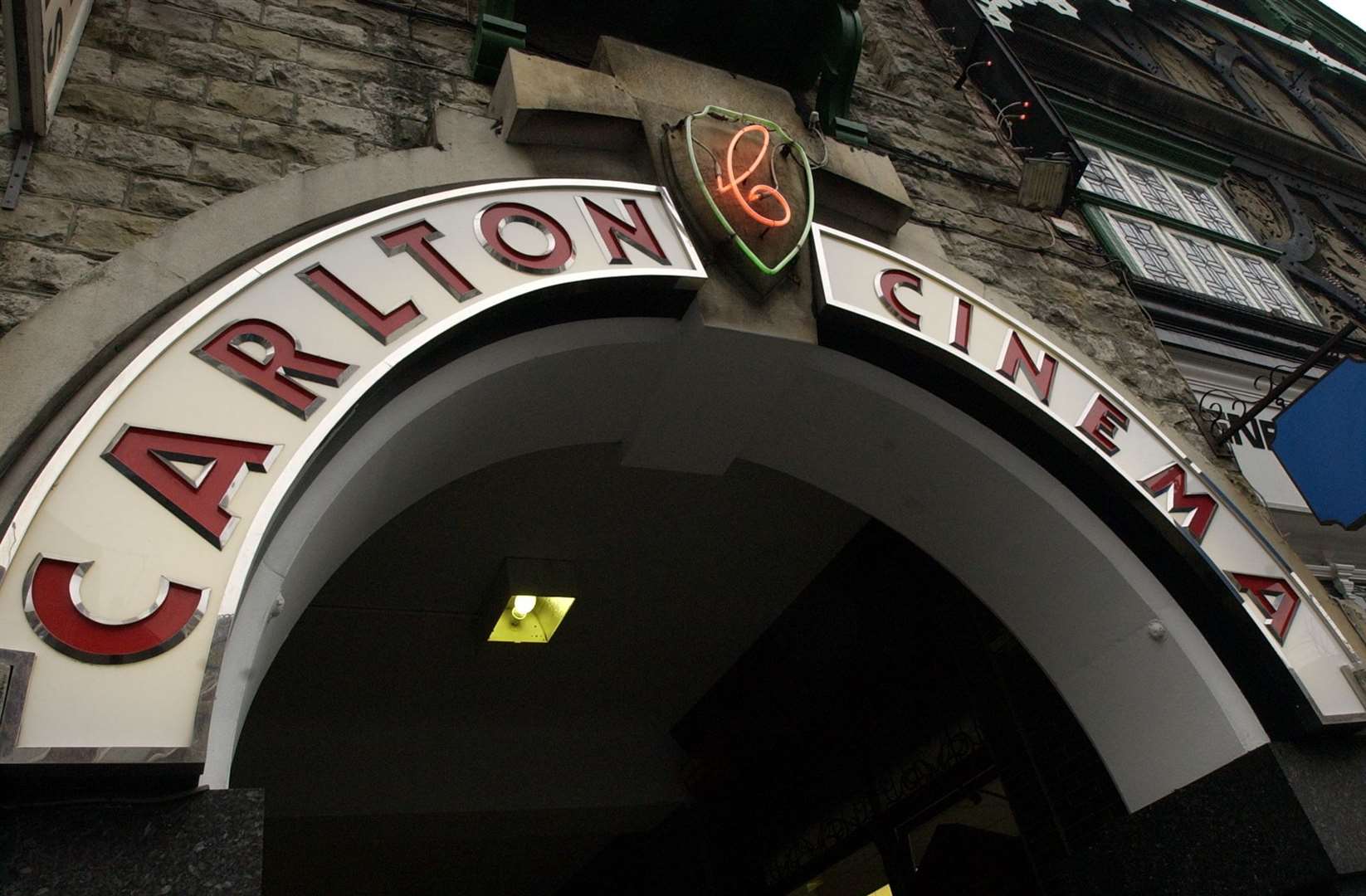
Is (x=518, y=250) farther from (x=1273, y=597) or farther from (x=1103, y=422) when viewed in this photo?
(x=1273, y=597)

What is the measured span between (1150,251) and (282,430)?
723 cm

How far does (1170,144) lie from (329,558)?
9.38 m

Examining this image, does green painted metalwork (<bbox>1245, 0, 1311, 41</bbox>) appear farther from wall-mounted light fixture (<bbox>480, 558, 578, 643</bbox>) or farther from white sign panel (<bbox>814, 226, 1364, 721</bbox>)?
wall-mounted light fixture (<bbox>480, 558, 578, 643</bbox>)

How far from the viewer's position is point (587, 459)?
5195mm

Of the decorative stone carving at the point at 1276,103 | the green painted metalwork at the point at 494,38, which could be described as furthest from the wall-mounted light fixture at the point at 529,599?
the decorative stone carving at the point at 1276,103

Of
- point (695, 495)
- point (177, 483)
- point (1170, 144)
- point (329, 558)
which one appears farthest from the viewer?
point (1170, 144)

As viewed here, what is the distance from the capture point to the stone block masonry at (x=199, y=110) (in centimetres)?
305

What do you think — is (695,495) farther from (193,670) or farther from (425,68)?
(193,670)

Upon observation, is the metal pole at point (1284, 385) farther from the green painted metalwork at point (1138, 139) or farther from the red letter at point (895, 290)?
the green painted metalwork at point (1138, 139)

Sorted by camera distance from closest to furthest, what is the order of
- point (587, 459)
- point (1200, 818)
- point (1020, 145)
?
point (1200, 818)
point (587, 459)
point (1020, 145)

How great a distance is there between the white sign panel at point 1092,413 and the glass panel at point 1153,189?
207 inches

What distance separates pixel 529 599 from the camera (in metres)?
5.66

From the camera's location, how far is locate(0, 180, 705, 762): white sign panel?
210cm

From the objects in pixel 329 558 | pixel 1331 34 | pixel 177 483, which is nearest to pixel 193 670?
pixel 177 483
